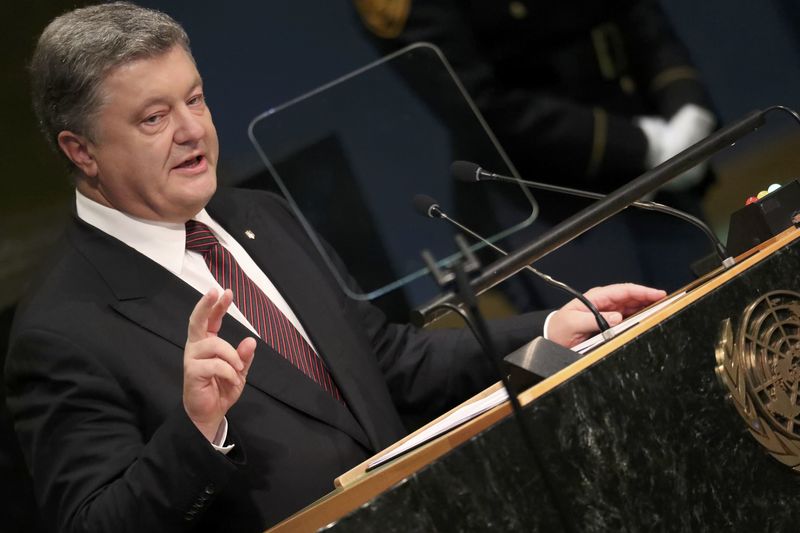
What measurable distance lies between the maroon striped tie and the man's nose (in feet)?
0.65

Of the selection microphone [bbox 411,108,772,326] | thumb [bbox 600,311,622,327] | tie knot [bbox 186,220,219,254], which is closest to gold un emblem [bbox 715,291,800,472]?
microphone [bbox 411,108,772,326]

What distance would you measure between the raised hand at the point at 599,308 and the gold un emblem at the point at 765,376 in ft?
1.51

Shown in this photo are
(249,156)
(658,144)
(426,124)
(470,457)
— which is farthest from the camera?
(658,144)

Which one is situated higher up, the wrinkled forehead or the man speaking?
the wrinkled forehead

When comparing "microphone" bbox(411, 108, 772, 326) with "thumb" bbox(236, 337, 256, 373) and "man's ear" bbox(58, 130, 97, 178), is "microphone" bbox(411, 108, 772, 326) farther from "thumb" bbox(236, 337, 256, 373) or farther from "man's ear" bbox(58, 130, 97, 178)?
"man's ear" bbox(58, 130, 97, 178)

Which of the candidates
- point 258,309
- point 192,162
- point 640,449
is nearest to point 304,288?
point 258,309

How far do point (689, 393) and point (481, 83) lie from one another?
6.17 ft

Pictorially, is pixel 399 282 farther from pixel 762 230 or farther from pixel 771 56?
pixel 771 56

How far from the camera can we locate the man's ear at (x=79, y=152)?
88.3 inches

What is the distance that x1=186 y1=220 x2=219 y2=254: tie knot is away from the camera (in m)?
2.26

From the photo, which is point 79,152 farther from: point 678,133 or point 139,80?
point 678,133

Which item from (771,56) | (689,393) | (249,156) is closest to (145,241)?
(249,156)

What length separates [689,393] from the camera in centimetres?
156

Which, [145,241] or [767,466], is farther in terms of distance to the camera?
[145,241]
